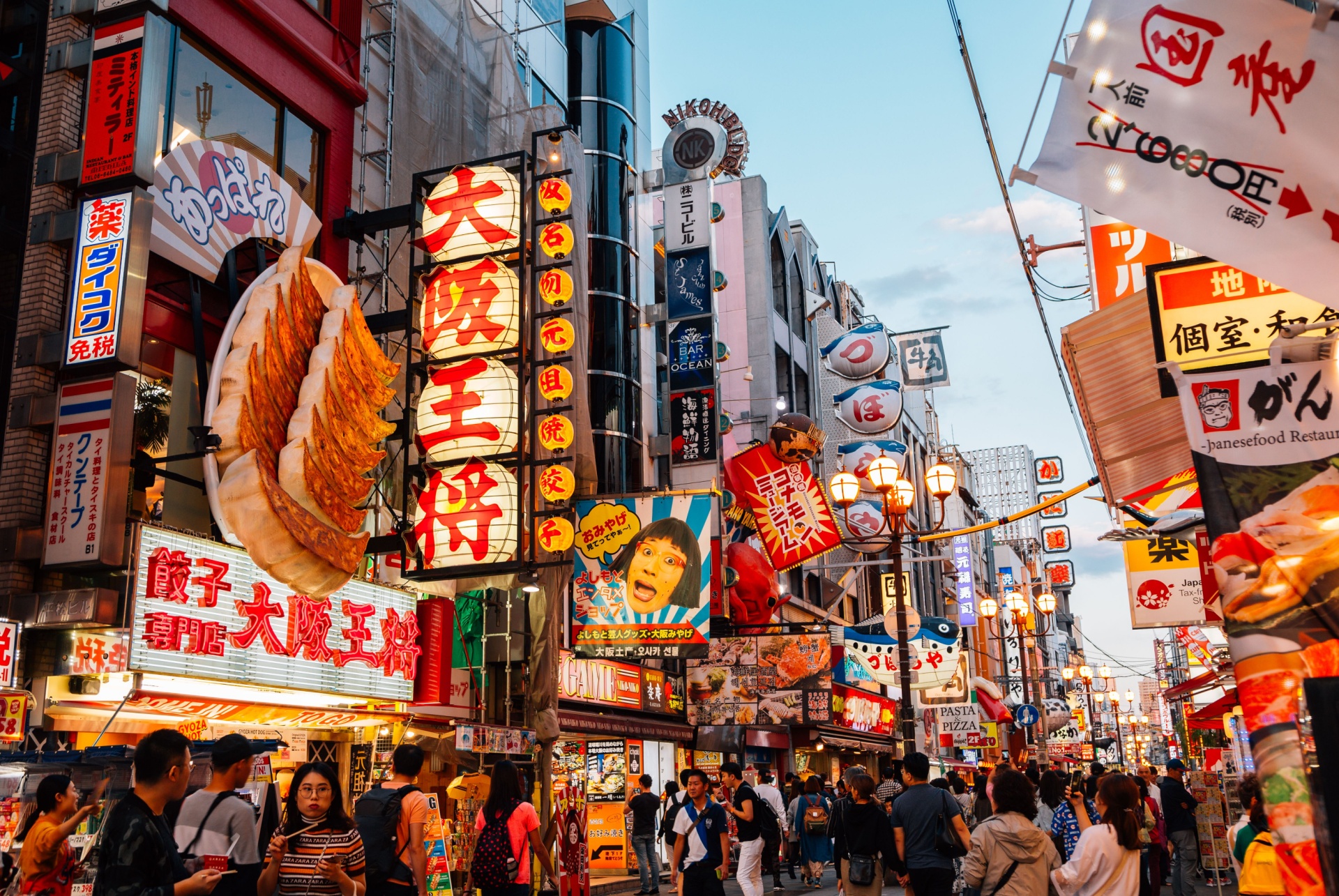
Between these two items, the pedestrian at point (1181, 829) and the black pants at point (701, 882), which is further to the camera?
the pedestrian at point (1181, 829)

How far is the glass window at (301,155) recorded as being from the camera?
17.0 meters

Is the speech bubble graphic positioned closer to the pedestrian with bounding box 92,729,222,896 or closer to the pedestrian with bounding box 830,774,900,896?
the pedestrian with bounding box 830,774,900,896

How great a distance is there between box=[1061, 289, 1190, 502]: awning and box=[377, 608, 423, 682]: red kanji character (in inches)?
409

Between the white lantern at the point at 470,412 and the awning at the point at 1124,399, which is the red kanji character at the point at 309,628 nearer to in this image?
the white lantern at the point at 470,412

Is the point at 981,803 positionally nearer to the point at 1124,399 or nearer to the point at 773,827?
the point at 773,827

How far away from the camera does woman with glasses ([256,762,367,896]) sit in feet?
20.9

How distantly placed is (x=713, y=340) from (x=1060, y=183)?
891 inches

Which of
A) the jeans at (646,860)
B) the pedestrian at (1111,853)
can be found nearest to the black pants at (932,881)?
the pedestrian at (1111,853)

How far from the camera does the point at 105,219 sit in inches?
492

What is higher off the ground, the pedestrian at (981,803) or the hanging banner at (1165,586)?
the hanging banner at (1165,586)

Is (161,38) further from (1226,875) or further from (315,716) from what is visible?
(1226,875)

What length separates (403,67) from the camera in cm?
1953

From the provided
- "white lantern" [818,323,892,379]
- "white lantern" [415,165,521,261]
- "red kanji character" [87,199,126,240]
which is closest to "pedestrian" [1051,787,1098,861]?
"white lantern" [415,165,521,261]

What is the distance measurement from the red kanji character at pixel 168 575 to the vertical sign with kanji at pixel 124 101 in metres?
4.26
